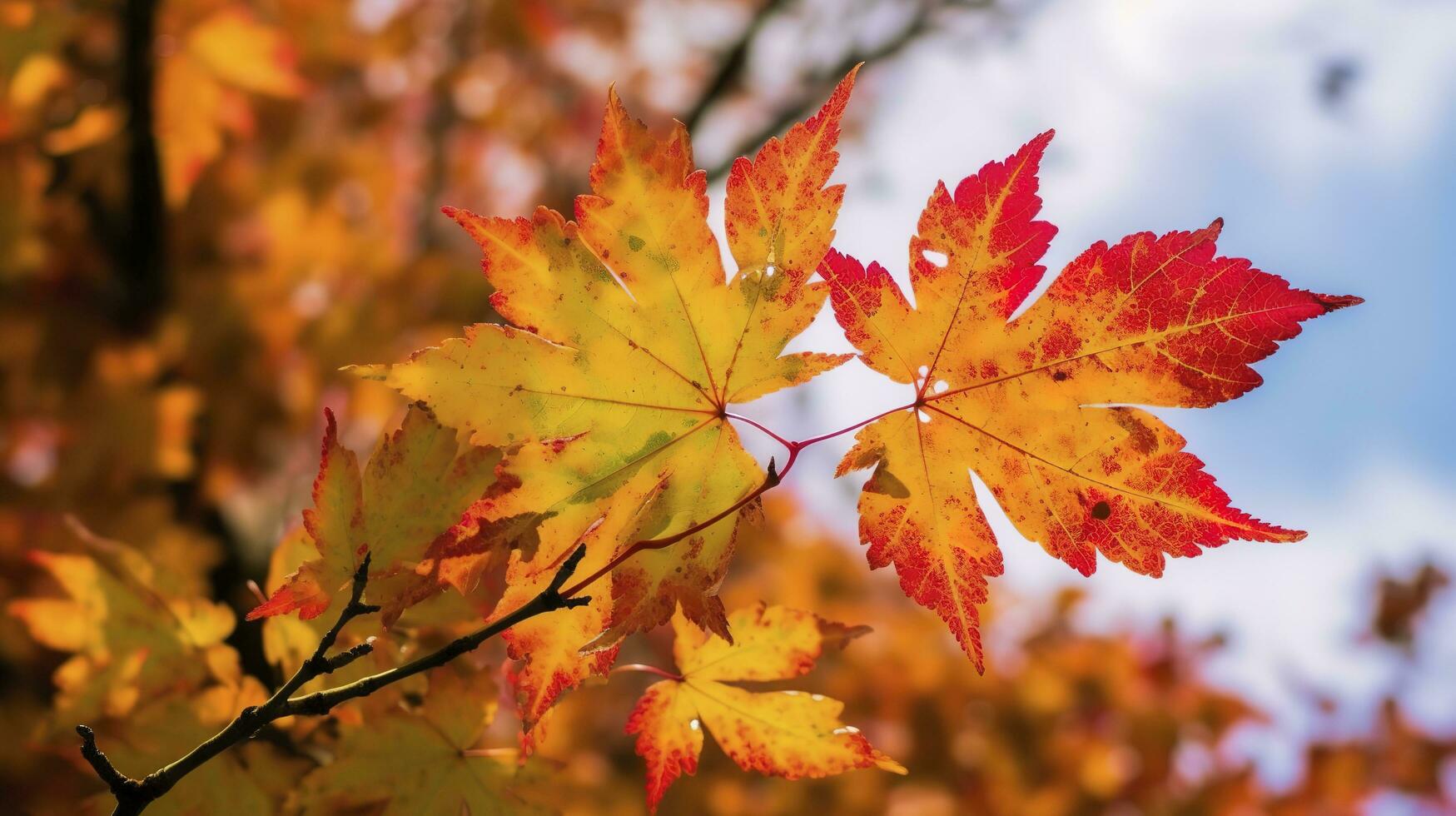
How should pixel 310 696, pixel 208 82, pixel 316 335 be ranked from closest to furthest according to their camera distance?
pixel 310 696 → pixel 208 82 → pixel 316 335

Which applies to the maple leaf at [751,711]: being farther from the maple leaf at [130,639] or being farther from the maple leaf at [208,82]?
the maple leaf at [208,82]

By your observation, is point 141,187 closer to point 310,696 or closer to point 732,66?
point 732,66

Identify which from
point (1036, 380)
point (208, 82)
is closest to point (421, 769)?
point (1036, 380)

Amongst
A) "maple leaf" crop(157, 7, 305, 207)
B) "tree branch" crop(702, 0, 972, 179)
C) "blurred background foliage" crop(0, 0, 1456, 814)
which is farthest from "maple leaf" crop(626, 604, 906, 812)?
"tree branch" crop(702, 0, 972, 179)

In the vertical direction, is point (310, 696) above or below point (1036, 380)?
below

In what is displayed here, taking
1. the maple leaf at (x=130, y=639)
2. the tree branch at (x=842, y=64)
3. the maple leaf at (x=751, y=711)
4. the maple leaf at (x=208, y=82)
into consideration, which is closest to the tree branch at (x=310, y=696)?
the maple leaf at (x=751, y=711)

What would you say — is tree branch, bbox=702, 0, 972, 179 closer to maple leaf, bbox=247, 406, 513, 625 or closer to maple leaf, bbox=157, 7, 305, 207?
maple leaf, bbox=157, 7, 305, 207
